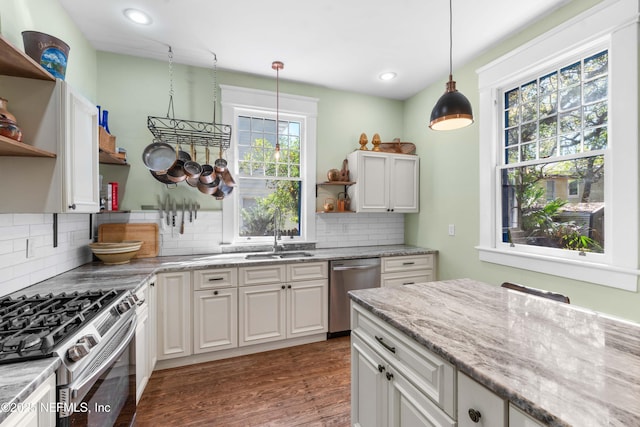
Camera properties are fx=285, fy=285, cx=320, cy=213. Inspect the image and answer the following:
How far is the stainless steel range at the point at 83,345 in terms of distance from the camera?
1.02 metres

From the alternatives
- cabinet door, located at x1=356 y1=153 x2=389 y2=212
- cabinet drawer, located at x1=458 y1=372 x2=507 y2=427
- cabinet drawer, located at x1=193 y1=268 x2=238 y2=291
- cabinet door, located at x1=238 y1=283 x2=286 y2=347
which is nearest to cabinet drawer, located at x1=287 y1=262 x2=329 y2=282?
cabinet door, located at x1=238 y1=283 x2=286 y2=347

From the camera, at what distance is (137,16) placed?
231cm

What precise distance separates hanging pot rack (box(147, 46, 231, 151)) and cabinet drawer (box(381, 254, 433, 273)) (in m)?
2.20

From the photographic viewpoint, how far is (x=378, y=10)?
2.25 meters

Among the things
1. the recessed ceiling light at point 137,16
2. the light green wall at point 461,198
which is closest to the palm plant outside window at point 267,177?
the recessed ceiling light at point 137,16

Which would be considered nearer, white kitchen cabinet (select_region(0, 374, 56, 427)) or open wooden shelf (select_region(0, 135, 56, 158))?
white kitchen cabinet (select_region(0, 374, 56, 427))

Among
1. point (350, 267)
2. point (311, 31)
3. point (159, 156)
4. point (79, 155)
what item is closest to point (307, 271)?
point (350, 267)

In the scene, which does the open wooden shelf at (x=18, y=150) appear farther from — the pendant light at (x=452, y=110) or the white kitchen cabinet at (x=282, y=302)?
the pendant light at (x=452, y=110)

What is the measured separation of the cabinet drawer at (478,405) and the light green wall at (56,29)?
9.14 ft

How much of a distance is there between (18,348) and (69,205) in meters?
0.88

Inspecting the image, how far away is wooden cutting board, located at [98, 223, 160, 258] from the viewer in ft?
8.93

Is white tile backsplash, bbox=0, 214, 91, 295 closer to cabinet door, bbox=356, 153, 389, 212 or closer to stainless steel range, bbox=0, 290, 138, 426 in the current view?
stainless steel range, bbox=0, 290, 138, 426

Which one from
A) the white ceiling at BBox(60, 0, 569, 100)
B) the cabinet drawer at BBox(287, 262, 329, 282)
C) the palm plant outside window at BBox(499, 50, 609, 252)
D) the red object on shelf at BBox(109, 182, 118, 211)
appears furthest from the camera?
the cabinet drawer at BBox(287, 262, 329, 282)

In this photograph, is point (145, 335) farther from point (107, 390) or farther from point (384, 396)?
point (384, 396)
